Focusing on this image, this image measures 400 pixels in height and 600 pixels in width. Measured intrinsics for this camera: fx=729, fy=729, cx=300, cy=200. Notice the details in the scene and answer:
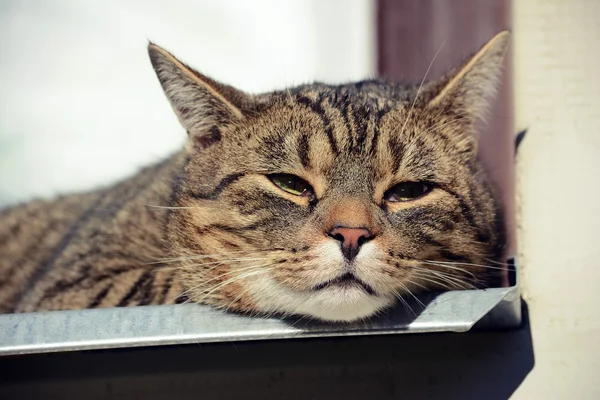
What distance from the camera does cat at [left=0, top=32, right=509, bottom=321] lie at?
201 centimetres

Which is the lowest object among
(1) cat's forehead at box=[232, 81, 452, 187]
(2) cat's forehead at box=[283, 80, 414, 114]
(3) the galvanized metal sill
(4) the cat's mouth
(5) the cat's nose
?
(3) the galvanized metal sill

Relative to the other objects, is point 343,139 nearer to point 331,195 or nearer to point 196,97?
point 331,195

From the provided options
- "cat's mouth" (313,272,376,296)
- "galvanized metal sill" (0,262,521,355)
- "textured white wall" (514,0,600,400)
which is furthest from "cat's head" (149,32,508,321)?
"textured white wall" (514,0,600,400)

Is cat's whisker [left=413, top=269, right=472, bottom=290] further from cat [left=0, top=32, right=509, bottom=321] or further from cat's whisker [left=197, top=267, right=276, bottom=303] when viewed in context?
cat's whisker [left=197, top=267, right=276, bottom=303]

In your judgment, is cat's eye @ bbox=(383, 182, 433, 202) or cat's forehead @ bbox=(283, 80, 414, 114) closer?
cat's eye @ bbox=(383, 182, 433, 202)

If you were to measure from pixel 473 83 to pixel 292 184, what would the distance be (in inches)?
29.9

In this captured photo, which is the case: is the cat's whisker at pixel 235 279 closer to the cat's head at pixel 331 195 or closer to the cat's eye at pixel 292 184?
the cat's head at pixel 331 195

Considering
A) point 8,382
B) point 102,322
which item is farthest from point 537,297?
point 8,382

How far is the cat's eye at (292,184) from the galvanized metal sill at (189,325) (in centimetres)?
45

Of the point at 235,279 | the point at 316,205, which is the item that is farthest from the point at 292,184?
the point at 235,279

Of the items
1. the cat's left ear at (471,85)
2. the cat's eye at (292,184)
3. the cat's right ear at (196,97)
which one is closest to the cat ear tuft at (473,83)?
the cat's left ear at (471,85)

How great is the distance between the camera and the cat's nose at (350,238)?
1956mm

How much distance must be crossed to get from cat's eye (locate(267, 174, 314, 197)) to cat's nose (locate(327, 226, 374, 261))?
0.90 ft

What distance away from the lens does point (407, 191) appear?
227cm
